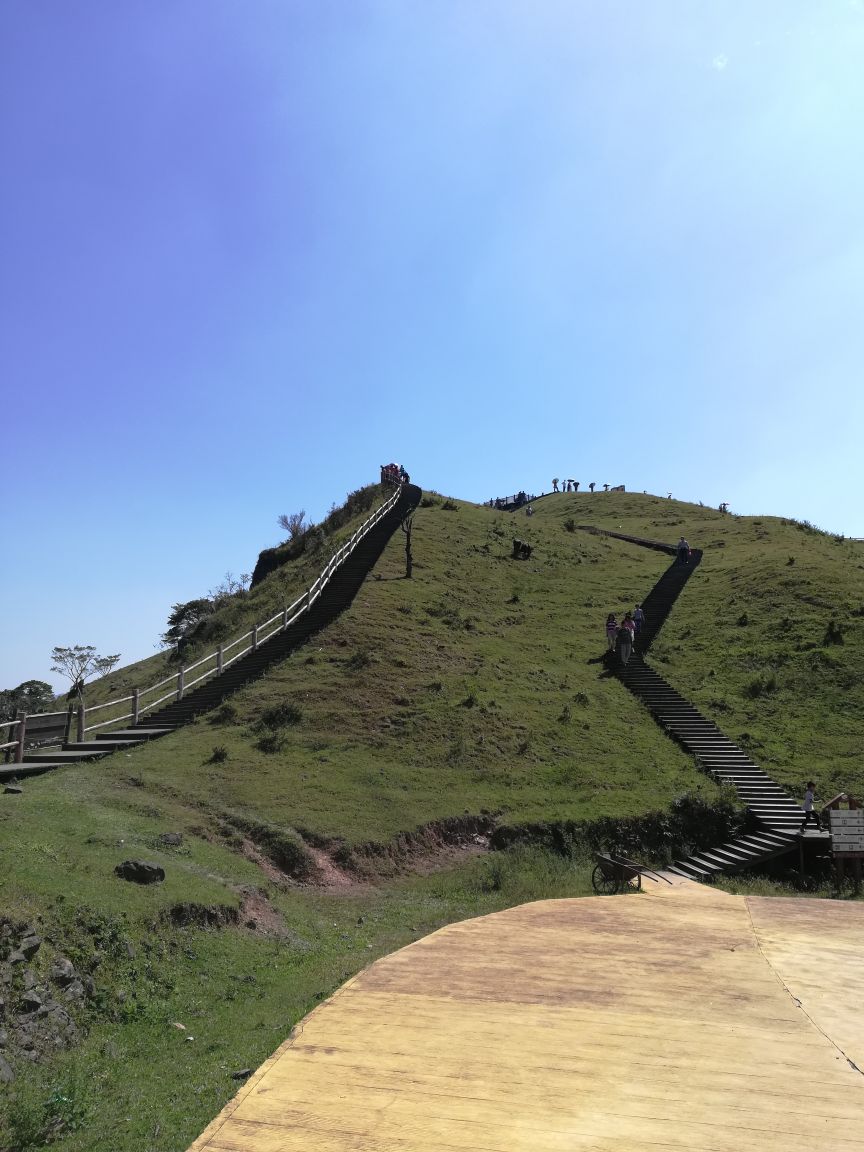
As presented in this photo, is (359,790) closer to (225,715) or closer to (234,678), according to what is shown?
(225,715)

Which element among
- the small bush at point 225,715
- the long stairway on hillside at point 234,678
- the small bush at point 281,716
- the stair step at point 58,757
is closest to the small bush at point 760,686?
the long stairway on hillside at point 234,678

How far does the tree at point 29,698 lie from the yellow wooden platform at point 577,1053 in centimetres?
3966

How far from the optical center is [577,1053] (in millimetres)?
6012

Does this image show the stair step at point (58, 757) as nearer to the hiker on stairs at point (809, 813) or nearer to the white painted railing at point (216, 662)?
the white painted railing at point (216, 662)

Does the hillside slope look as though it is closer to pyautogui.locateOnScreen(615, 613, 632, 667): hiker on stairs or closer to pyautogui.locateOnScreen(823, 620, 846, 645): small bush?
pyautogui.locateOnScreen(823, 620, 846, 645): small bush

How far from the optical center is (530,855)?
57.4 ft

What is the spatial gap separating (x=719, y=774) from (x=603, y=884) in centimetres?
953

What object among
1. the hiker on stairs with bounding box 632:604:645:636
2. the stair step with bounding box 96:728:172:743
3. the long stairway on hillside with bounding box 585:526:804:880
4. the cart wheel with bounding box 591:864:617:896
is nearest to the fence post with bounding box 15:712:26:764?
the stair step with bounding box 96:728:172:743

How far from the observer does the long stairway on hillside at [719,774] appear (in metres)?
18.6

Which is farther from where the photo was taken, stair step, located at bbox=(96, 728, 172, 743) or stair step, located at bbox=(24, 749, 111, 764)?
stair step, located at bbox=(96, 728, 172, 743)

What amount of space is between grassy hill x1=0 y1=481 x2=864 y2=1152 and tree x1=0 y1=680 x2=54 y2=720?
45.1ft

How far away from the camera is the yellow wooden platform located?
4.82m

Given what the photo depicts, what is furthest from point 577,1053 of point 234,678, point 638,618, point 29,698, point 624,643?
point 29,698

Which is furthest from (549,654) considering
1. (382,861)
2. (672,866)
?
(382,861)
